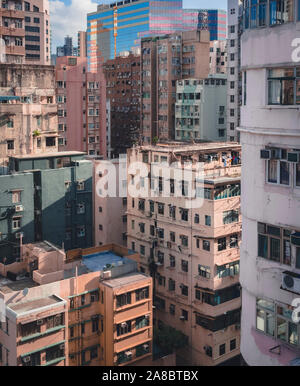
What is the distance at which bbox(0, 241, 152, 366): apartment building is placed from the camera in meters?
26.1

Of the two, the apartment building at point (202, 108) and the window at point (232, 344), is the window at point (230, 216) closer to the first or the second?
the window at point (232, 344)

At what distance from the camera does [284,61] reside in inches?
425

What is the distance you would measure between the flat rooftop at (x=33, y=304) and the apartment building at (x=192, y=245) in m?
10.9

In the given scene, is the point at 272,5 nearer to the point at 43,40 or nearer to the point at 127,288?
the point at 127,288

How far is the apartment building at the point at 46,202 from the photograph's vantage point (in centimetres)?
3581

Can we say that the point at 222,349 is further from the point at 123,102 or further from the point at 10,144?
the point at 123,102

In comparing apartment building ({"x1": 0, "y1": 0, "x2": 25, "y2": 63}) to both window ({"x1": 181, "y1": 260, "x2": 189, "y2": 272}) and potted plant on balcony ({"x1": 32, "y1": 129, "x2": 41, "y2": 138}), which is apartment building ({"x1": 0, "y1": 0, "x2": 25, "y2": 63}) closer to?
potted plant on balcony ({"x1": 32, "y1": 129, "x2": 41, "y2": 138})

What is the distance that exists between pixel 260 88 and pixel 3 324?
19525 millimetres

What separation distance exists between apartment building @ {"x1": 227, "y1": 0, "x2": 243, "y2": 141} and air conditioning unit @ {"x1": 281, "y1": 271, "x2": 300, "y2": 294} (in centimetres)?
5025

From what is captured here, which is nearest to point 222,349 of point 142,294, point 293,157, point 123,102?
point 142,294

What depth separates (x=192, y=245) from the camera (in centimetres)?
3528

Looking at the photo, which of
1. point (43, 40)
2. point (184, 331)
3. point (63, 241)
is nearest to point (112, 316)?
point (184, 331)

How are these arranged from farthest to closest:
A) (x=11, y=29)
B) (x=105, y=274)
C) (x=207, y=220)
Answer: (x=11, y=29) < (x=207, y=220) < (x=105, y=274)

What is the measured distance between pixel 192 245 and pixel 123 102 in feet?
164
